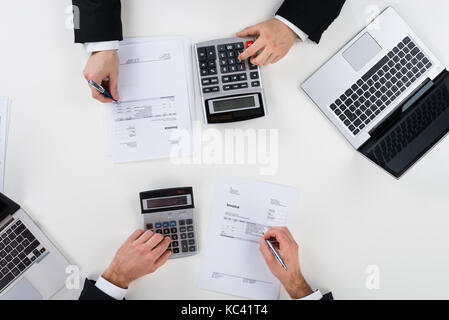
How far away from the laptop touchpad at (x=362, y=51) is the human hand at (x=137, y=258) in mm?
650

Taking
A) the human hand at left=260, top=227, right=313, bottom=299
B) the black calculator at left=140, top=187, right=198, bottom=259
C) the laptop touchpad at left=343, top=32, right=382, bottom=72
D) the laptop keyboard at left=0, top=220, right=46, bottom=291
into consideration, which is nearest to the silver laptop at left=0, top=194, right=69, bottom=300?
the laptop keyboard at left=0, top=220, right=46, bottom=291

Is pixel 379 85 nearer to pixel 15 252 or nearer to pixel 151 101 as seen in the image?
pixel 151 101

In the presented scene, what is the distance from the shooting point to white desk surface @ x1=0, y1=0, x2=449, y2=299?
44.3 inches

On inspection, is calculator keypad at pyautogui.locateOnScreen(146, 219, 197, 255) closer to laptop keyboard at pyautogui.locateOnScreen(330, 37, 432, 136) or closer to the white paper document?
the white paper document

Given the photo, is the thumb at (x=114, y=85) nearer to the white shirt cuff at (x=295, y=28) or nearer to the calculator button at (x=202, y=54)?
the calculator button at (x=202, y=54)

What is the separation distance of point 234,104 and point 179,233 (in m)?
0.35

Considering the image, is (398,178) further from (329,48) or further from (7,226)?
(7,226)

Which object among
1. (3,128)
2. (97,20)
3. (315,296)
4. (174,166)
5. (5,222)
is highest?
(97,20)

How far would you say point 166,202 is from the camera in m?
1.10

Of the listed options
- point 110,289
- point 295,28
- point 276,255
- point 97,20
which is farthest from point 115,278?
point 295,28

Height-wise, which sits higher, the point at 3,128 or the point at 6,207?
the point at 3,128

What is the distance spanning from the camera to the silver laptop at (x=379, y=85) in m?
1.12

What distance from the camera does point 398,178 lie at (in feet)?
3.70
